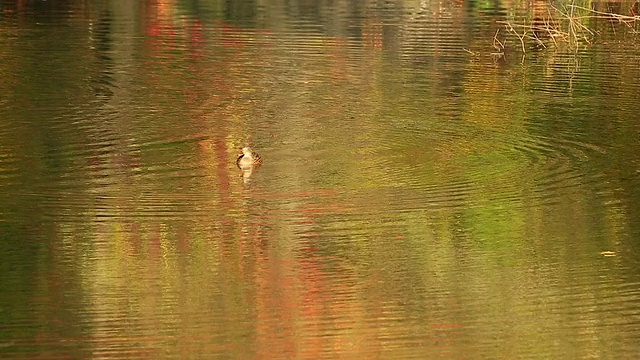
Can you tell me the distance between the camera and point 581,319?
9.26 metres

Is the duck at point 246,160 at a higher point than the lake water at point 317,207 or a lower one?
higher

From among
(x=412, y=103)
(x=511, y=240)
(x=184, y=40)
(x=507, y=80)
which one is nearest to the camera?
(x=511, y=240)

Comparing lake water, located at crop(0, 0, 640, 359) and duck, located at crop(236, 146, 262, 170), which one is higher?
duck, located at crop(236, 146, 262, 170)

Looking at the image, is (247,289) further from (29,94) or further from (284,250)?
(29,94)

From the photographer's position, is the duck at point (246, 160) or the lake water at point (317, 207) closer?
the lake water at point (317, 207)

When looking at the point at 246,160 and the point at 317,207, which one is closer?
the point at 317,207

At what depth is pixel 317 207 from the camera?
39.5ft

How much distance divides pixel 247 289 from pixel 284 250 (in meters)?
1.03

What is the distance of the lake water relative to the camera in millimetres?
8977

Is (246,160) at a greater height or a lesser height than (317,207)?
greater

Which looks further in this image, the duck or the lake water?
the duck

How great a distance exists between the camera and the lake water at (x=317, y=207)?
353 inches

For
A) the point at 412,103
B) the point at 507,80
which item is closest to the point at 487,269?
the point at 412,103

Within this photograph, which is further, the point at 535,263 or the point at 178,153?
the point at 178,153
